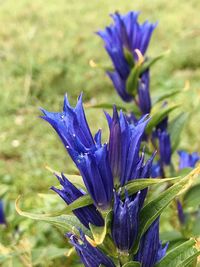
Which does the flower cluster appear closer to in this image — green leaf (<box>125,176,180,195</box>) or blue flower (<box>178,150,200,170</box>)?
green leaf (<box>125,176,180,195</box>)

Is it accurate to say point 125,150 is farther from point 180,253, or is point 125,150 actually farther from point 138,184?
point 180,253

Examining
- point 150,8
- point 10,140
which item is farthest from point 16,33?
point 10,140

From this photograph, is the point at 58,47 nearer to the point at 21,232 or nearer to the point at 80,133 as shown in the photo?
the point at 21,232

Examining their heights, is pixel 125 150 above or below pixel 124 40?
below

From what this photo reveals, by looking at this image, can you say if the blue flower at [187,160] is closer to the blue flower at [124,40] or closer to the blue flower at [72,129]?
the blue flower at [124,40]

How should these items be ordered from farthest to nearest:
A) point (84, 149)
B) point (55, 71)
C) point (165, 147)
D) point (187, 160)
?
1. point (55, 71)
2. point (187, 160)
3. point (165, 147)
4. point (84, 149)

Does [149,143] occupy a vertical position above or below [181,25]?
below

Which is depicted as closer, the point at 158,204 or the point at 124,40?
the point at 158,204

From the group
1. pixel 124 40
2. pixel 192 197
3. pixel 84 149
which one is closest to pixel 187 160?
pixel 192 197
